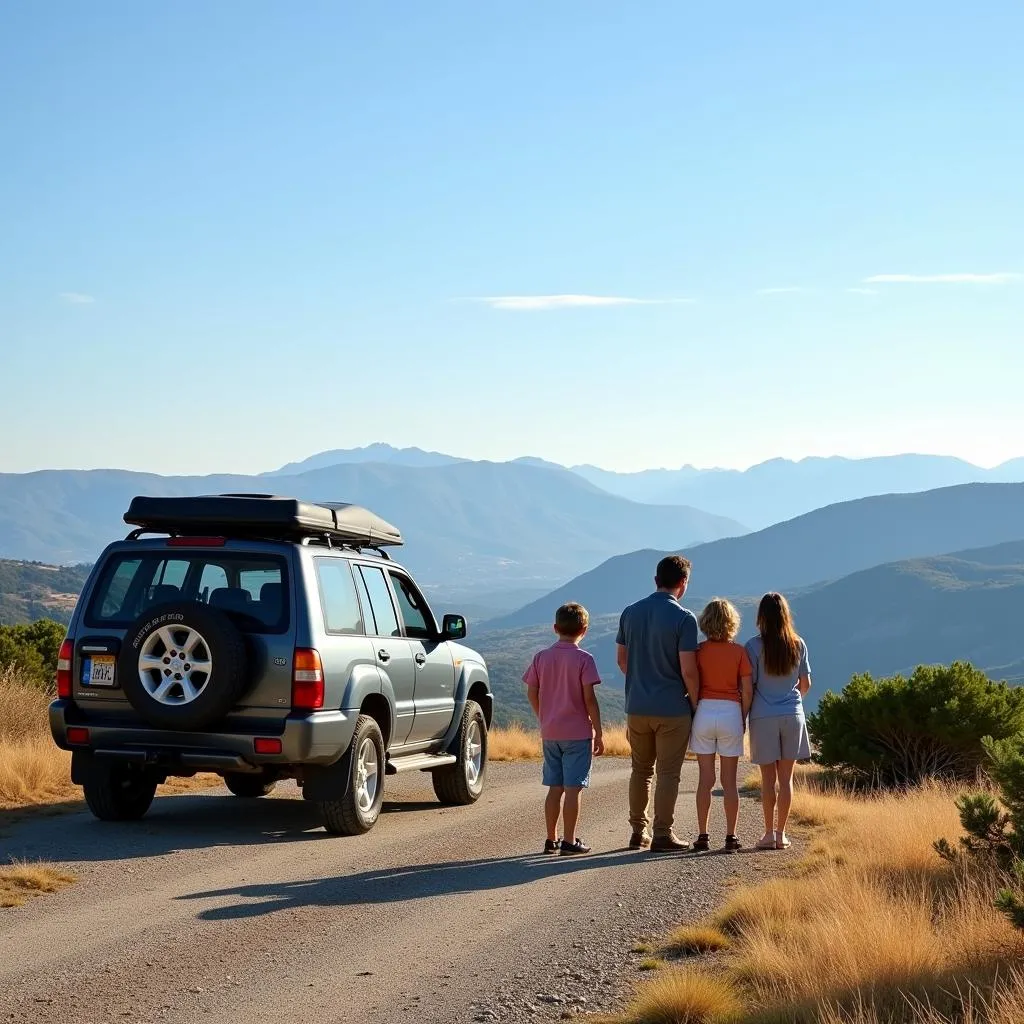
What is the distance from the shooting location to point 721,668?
10.2 meters

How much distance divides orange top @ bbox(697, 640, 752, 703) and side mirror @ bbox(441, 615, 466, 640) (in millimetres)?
2683

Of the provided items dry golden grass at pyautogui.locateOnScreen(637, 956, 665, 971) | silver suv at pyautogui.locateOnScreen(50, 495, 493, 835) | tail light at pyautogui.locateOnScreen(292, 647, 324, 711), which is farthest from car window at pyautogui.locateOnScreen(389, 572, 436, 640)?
dry golden grass at pyautogui.locateOnScreen(637, 956, 665, 971)

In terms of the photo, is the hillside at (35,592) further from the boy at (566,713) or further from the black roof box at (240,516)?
the boy at (566,713)

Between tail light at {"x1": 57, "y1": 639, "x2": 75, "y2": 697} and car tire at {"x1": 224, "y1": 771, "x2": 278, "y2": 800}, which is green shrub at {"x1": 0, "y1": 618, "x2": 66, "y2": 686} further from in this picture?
tail light at {"x1": 57, "y1": 639, "x2": 75, "y2": 697}

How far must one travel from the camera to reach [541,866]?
9719 mm

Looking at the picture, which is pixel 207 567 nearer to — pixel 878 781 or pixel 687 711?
pixel 687 711

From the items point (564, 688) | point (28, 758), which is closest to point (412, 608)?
point (564, 688)

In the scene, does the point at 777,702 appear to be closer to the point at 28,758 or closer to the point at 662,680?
the point at 662,680

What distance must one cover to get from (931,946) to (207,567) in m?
6.05

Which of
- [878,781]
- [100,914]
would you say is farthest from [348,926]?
[878,781]

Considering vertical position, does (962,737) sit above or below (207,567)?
below

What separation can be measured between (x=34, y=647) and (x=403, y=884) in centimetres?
2055

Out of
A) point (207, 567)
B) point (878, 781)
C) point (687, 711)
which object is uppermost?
point (207, 567)

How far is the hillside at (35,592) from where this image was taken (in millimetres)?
117500
